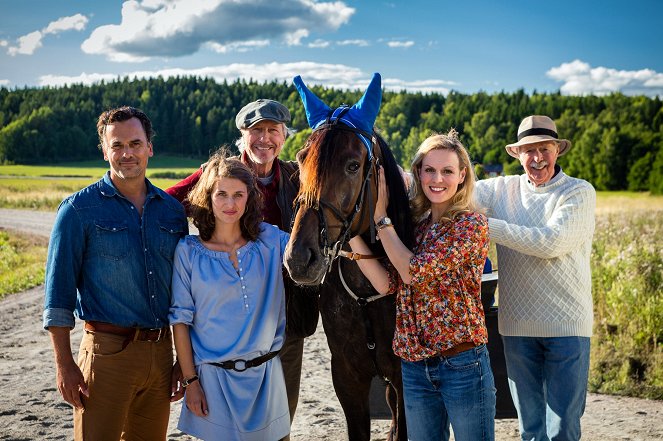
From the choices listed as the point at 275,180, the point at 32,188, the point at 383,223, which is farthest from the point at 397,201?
the point at 32,188

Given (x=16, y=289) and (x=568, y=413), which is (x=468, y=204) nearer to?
(x=568, y=413)

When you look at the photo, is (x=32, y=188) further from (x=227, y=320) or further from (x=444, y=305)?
(x=444, y=305)

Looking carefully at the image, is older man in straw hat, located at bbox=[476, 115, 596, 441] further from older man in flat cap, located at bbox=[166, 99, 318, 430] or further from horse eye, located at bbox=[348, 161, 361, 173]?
older man in flat cap, located at bbox=[166, 99, 318, 430]

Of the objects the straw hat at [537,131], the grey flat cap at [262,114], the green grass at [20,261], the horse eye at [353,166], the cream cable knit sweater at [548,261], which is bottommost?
the green grass at [20,261]

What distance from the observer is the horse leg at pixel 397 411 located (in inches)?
137

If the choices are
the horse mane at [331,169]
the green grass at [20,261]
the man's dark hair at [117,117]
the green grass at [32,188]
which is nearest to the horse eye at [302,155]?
the horse mane at [331,169]

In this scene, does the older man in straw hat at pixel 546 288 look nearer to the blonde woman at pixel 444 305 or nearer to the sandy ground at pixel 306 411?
the blonde woman at pixel 444 305

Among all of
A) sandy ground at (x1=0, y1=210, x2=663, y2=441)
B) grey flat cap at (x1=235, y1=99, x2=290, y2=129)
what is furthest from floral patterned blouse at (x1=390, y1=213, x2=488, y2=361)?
sandy ground at (x1=0, y1=210, x2=663, y2=441)

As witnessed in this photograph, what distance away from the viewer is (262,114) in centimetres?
429

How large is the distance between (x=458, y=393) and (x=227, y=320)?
4.22 ft

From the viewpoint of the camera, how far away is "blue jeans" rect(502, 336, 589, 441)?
3.63 meters

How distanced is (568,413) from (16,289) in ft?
40.2

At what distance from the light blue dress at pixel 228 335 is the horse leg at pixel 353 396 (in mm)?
565

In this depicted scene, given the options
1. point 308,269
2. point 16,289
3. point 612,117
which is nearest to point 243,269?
point 308,269
